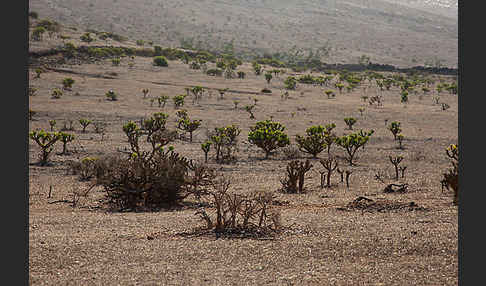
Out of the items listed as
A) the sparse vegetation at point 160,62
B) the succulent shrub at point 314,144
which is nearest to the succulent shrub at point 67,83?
the sparse vegetation at point 160,62

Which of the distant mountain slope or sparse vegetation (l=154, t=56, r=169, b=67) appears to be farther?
the distant mountain slope

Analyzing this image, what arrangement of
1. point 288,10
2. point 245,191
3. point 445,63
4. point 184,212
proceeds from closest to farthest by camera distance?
point 184,212 < point 245,191 < point 445,63 < point 288,10

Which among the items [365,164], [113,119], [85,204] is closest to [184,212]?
[85,204]

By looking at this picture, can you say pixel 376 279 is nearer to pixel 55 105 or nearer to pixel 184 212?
pixel 184 212

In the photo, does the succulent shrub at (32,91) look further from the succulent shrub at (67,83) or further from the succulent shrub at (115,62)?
the succulent shrub at (115,62)

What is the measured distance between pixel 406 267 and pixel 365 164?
1162 centimetres

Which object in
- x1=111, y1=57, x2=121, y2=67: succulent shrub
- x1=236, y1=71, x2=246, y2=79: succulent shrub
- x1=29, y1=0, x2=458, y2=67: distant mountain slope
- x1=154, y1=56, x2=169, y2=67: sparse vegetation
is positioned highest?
x1=29, y1=0, x2=458, y2=67: distant mountain slope

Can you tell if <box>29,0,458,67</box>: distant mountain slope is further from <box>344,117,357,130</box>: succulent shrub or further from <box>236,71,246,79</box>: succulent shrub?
<box>344,117,357,130</box>: succulent shrub

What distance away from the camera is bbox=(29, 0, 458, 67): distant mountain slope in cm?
8694

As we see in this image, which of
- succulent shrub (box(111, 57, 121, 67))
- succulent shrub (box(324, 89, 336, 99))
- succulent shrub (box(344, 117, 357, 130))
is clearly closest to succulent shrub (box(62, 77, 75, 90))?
succulent shrub (box(111, 57, 121, 67))

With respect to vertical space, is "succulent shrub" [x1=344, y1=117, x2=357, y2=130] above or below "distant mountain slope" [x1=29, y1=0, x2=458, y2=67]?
below

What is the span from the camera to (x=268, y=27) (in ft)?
361

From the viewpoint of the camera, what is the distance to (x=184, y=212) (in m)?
9.72

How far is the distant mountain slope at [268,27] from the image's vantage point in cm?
8694
